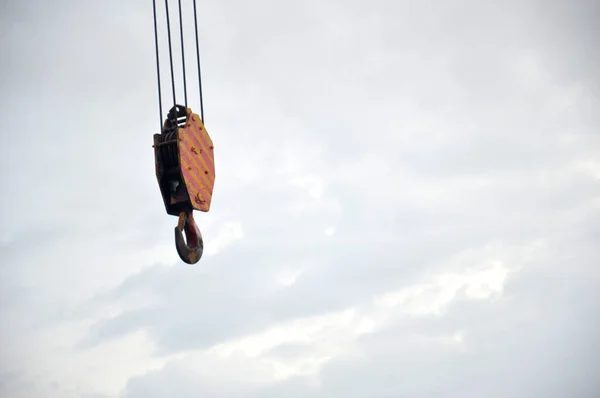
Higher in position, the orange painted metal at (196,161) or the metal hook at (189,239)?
the orange painted metal at (196,161)

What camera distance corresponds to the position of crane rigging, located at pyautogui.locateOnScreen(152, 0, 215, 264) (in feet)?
26.2

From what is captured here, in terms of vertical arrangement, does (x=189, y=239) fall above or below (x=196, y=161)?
below

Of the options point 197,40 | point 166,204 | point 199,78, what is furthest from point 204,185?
point 197,40

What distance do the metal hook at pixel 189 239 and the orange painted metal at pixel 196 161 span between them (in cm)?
18

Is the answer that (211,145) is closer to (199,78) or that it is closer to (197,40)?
(199,78)

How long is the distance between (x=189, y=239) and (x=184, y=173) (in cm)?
79

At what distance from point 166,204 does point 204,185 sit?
515mm

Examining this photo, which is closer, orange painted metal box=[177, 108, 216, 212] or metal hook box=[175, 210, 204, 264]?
metal hook box=[175, 210, 204, 264]

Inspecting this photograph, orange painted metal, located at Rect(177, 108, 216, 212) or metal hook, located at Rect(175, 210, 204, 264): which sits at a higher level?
orange painted metal, located at Rect(177, 108, 216, 212)

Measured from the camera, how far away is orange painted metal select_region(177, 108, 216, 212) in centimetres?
803

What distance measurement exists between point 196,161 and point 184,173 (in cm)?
38

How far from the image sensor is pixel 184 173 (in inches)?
313

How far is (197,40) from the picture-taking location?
9.26 metres

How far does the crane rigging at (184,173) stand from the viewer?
7992 millimetres
